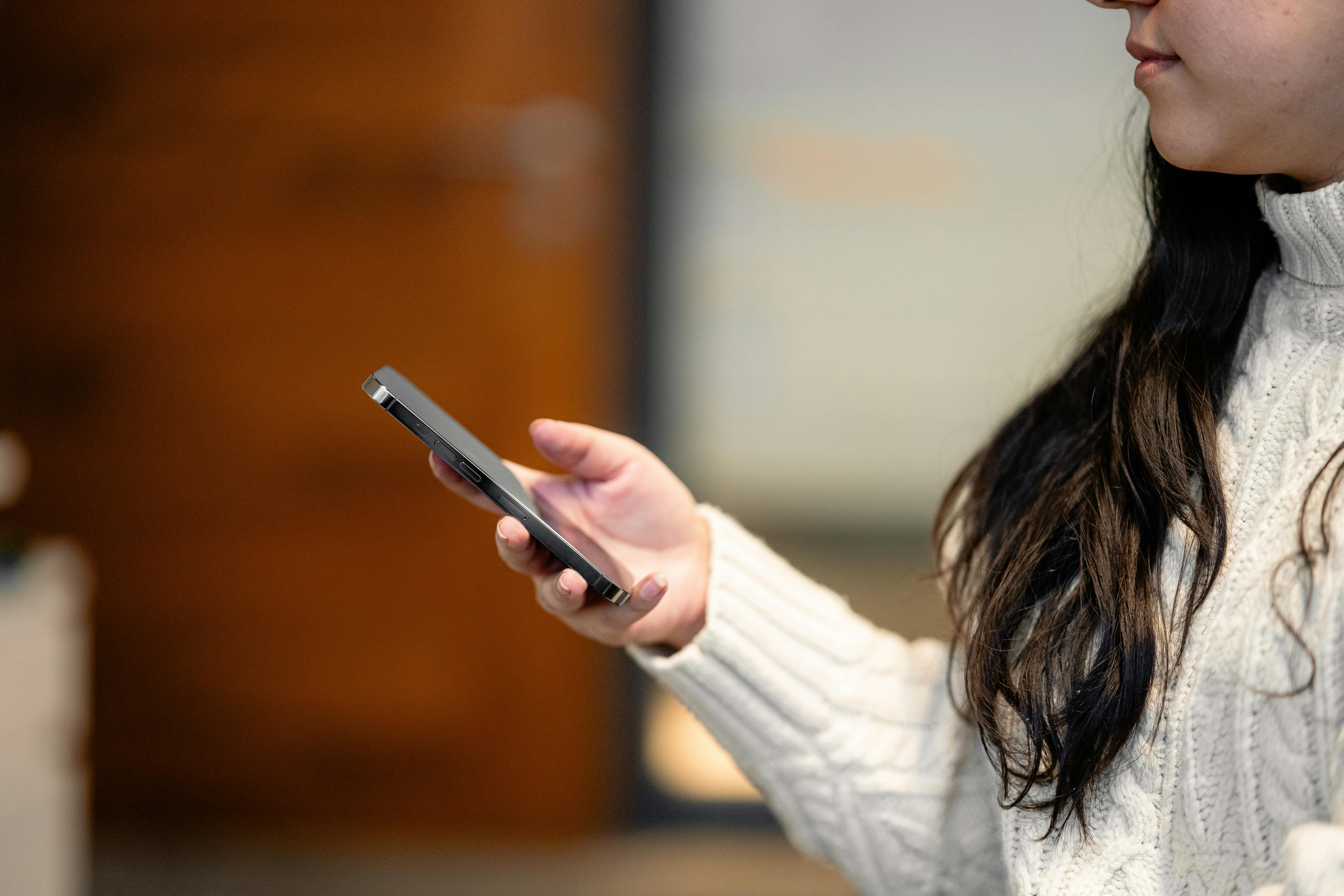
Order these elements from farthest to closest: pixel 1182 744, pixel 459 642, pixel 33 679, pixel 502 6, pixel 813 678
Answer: pixel 459 642, pixel 502 6, pixel 33 679, pixel 813 678, pixel 1182 744

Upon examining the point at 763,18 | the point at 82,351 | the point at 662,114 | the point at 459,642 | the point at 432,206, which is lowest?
the point at 459,642

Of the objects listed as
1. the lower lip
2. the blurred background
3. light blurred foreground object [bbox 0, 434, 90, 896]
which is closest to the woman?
the lower lip

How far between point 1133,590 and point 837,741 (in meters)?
0.23

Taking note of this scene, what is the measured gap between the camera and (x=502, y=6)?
171 cm

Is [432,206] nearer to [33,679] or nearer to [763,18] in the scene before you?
[763,18]

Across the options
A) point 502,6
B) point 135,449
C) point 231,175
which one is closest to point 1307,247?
point 502,6

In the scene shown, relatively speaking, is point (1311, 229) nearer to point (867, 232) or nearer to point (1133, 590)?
point (1133, 590)

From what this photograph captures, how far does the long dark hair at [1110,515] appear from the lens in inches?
24.1

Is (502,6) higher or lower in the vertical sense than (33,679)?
higher

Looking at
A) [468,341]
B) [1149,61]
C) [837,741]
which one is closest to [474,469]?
[837,741]

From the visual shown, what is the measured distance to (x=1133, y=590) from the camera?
2.01 ft

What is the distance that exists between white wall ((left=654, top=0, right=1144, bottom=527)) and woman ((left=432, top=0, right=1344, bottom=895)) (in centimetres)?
107

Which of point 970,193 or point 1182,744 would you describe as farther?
→ point 970,193

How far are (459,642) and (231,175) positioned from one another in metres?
0.81
